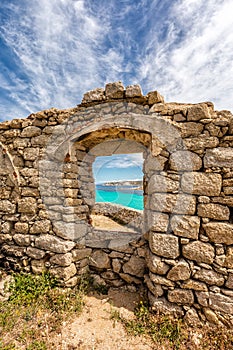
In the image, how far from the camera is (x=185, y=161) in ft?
7.79

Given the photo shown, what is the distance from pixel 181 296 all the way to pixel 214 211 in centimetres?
136

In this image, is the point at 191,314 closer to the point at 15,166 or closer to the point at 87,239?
the point at 87,239

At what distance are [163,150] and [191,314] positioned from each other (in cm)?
244

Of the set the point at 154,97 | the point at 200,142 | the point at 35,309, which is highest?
the point at 154,97

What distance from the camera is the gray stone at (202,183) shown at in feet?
7.33

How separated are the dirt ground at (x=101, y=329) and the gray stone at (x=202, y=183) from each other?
2129 millimetres

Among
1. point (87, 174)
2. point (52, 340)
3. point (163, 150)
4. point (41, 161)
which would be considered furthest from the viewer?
point (87, 174)

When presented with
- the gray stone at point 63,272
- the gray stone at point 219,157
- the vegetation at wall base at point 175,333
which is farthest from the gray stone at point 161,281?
the gray stone at point 219,157

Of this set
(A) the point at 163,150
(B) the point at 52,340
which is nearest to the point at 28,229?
(B) the point at 52,340

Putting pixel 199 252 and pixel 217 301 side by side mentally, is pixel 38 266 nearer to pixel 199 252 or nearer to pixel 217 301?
pixel 199 252

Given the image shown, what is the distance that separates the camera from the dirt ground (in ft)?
7.14

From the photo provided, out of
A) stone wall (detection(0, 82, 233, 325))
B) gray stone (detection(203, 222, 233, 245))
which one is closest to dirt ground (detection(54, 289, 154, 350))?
stone wall (detection(0, 82, 233, 325))

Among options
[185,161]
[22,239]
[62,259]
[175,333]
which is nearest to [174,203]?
[185,161]

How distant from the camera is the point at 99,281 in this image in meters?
3.28
